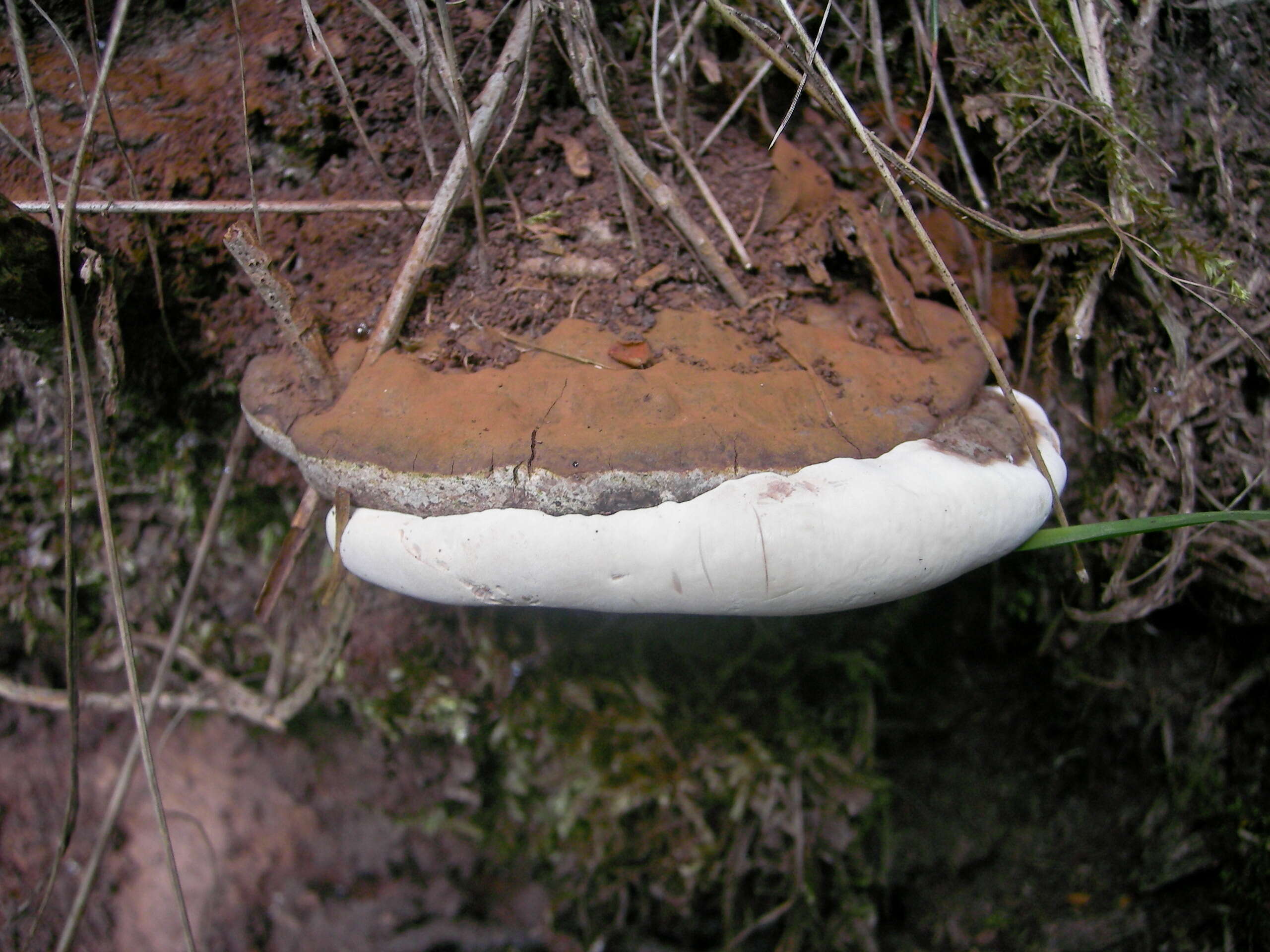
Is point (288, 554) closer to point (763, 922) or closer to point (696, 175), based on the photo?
point (696, 175)

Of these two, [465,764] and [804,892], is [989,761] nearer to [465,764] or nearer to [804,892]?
[804,892]

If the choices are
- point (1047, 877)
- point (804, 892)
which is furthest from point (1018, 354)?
point (1047, 877)

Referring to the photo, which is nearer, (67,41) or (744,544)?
(744,544)

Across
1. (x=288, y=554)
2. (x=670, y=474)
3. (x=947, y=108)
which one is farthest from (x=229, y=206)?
(x=947, y=108)

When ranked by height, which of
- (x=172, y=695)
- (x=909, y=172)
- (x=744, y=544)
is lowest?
(x=172, y=695)

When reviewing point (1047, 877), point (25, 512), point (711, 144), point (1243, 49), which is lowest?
point (1047, 877)

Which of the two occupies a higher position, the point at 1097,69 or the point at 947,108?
the point at 1097,69

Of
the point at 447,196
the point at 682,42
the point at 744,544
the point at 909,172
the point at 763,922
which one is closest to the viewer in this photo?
the point at 744,544
